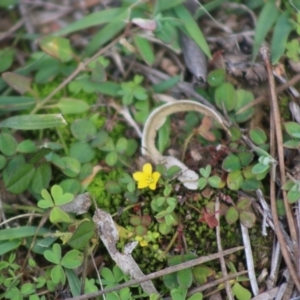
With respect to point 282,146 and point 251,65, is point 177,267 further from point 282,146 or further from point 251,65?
point 251,65

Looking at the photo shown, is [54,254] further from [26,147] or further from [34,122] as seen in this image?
[34,122]

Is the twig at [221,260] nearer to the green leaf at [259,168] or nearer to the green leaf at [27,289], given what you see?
the green leaf at [259,168]

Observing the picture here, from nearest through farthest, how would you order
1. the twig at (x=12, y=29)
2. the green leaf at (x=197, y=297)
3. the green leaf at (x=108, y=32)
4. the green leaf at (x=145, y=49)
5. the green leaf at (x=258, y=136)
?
1. the green leaf at (x=197, y=297)
2. the green leaf at (x=258, y=136)
3. the green leaf at (x=145, y=49)
4. the green leaf at (x=108, y=32)
5. the twig at (x=12, y=29)

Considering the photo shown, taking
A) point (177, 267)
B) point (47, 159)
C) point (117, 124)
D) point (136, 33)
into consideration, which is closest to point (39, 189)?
point (47, 159)

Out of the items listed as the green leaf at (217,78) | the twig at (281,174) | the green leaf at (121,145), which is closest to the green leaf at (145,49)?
the green leaf at (217,78)

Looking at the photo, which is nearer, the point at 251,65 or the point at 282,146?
the point at 282,146
